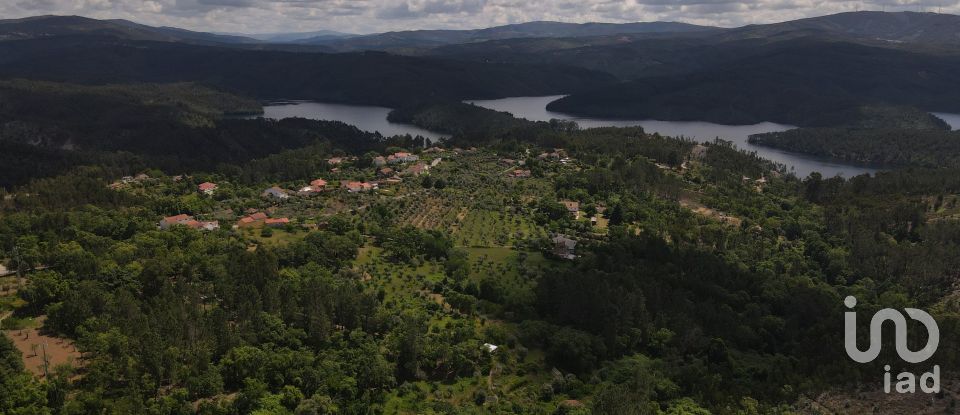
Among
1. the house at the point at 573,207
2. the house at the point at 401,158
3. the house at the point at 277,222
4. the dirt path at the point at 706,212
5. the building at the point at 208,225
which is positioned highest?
the house at the point at 401,158

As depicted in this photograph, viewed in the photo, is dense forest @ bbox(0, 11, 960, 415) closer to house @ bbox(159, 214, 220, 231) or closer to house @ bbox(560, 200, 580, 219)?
house @ bbox(159, 214, 220, 231)

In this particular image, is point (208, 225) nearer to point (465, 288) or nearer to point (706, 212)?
point (465, 288)

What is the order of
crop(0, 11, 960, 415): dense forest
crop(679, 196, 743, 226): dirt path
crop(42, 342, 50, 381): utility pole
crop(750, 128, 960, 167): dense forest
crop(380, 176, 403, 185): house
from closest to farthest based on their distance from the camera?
crop(42, 342, 50, 381): utility pole, crop(0, 11, 960, 415): dense forest, crop(679, 196, 743, 226): dirt path, crop(380, 176, 403, 185): house, crop(750, 128, 960, 167): dense forest

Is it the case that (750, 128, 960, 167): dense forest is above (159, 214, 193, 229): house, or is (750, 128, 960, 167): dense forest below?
below

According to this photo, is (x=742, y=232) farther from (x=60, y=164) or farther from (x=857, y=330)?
(x=60, y=164)

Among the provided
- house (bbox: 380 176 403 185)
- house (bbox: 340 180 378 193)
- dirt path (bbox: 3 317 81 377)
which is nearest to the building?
house (bbox: 340 180 378 193)

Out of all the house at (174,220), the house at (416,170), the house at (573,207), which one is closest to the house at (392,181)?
the house at (416,170)

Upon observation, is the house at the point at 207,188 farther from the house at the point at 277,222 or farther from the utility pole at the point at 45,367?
the utility pole at the point at 45,367

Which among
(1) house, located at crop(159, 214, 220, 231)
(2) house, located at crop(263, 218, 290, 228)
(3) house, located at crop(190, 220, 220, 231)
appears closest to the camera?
(3) house, located at crop(190, 220, 220, 231)
